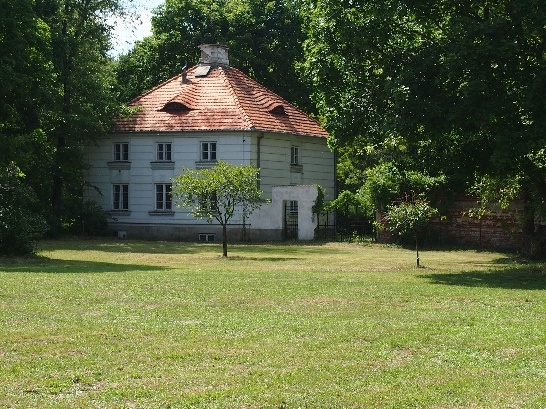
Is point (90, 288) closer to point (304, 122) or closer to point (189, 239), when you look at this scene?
point (189, 239)

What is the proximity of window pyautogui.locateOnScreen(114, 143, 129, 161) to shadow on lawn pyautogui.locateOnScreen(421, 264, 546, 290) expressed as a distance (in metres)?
27.0

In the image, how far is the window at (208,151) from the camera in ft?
155

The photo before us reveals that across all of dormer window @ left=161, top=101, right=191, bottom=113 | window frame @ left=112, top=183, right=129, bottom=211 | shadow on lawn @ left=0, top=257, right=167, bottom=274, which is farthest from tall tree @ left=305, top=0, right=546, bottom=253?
window frame @ left=112, top=183, right=129, bottom=211

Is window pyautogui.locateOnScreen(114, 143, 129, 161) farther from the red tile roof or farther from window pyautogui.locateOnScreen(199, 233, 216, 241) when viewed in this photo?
window pyautogui.locateOnScreen(199, 233, 216, 241)

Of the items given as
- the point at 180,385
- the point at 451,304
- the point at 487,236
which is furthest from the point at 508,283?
the point at 487,236

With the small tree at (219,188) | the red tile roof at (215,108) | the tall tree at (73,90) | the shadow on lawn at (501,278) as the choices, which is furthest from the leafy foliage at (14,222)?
the red tile roof at (215,108)

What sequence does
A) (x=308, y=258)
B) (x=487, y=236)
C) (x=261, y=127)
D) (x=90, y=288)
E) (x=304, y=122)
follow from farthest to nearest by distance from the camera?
(x=304, y=122) < (x=261, y=127) < (x=487, y=236) < (x=308, y=258) < (x=90, y=288)

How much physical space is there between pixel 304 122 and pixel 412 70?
2613 cm

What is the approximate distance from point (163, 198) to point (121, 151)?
3744 millimetres

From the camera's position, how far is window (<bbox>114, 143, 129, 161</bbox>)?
4950cm

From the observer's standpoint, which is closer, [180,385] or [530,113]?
[180,385]

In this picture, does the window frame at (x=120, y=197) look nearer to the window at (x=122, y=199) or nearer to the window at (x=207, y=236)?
the window at (x=122, y=199)

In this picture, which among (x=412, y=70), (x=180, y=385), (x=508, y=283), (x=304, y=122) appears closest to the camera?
(x=180, y=385)

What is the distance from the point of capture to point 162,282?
20.7 metres
